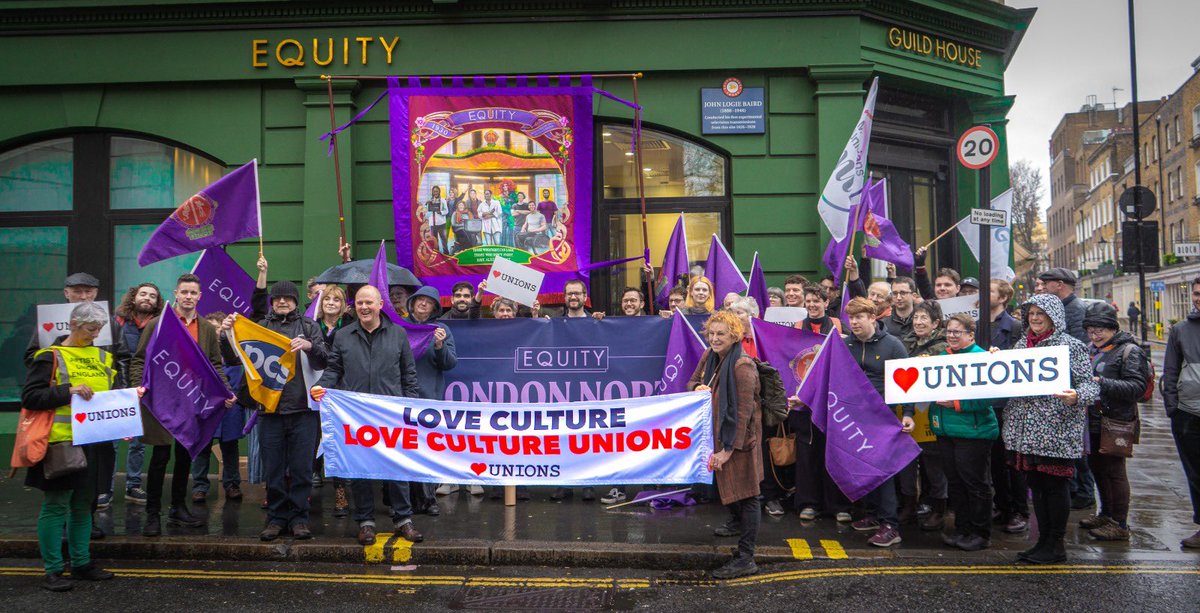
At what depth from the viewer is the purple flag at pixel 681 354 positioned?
309 inches

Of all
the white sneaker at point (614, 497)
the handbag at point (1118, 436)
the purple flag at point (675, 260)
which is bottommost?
the white sneaker at point (614, 497)

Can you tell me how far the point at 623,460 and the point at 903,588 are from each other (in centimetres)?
223

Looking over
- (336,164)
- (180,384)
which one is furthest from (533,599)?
(336,164)

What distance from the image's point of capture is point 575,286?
8586 mm

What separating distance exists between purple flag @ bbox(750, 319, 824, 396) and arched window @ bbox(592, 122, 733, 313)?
11.9ft

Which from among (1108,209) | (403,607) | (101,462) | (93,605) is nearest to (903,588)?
(403,607)

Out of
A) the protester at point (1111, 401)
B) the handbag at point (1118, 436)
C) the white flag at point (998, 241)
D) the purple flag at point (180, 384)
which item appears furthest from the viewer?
the white flag at point (998, 241)

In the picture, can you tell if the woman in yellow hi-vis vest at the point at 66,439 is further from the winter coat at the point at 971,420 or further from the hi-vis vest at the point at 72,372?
the winter coat at the point at 971,420

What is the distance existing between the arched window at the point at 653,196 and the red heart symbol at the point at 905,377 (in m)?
4.87

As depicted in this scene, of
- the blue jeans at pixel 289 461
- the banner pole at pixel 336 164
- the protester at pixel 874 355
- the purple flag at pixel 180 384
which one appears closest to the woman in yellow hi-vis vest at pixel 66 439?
the purple flag at pixel 180 384

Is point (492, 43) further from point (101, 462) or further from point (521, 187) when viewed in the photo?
point (101, 462)

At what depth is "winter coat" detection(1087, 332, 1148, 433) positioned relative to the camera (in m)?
6.54

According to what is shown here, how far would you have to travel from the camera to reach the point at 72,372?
5.98 meters

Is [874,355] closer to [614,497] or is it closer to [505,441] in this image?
[614,497]
